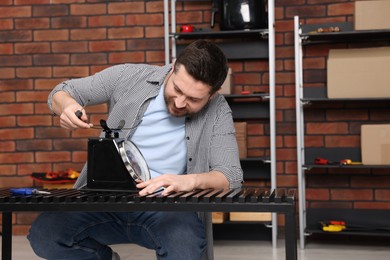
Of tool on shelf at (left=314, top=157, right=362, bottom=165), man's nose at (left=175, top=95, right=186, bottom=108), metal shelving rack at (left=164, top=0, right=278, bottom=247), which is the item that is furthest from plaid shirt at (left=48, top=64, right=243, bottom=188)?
tool on shelf at (left=314, top=157, right=362, bottom=165)

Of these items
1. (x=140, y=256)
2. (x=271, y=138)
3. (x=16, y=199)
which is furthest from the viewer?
(x=271, y=138)

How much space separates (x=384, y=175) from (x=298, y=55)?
3.01 ft

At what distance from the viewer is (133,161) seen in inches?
79.0

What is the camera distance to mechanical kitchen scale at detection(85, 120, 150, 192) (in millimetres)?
1942

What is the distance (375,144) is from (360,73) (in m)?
0.41

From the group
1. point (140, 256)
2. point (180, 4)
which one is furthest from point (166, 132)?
point (180, 4)

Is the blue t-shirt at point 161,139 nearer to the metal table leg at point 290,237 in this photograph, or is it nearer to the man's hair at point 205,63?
the man's hair at point 205,63

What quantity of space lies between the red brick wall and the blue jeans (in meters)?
2.14

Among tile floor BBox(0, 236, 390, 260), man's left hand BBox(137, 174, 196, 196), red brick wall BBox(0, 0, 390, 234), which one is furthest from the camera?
red brick wall BBox(0, 0, 390, 234)

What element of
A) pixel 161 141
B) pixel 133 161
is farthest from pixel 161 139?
pixel 133 161

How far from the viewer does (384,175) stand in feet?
13.3

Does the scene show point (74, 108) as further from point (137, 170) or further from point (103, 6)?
point (103, 6)

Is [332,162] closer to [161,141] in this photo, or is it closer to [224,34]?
[224,34]

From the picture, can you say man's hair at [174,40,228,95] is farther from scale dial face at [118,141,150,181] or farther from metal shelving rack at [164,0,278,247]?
metal shelving rack at [164,0,278,247]
